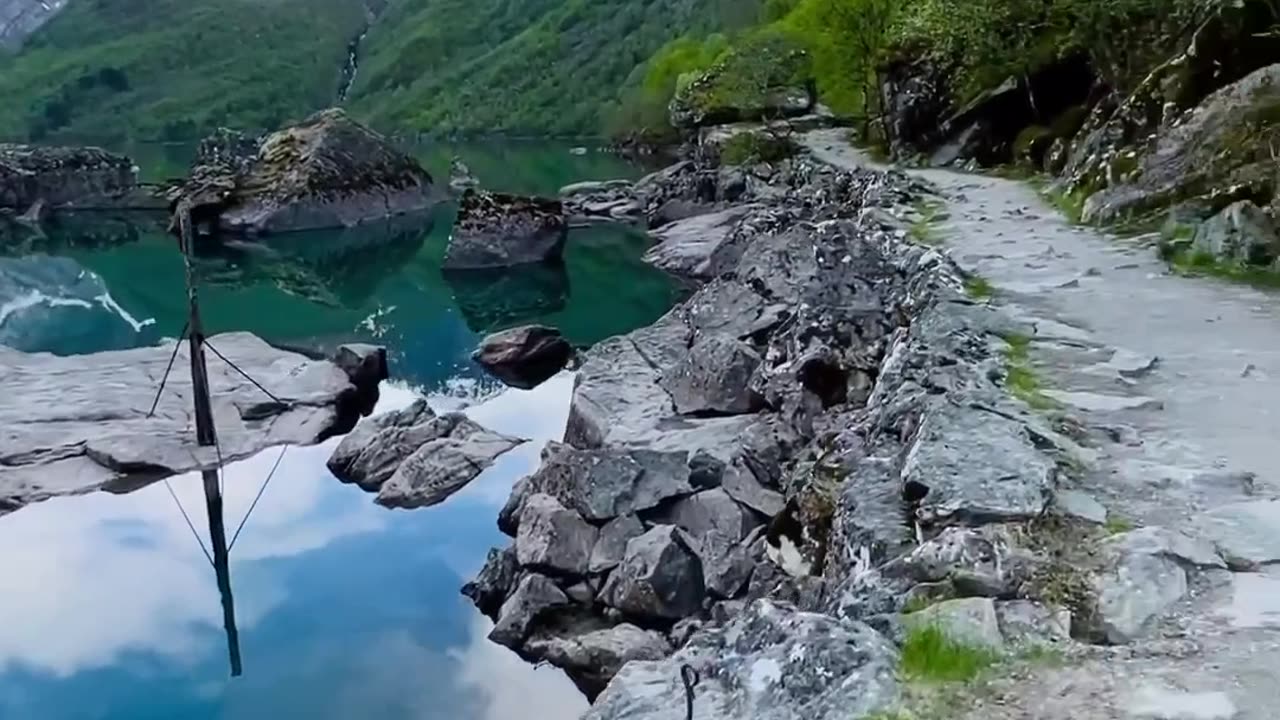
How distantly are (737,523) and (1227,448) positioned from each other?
9249 millimetres

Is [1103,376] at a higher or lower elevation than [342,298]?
higher

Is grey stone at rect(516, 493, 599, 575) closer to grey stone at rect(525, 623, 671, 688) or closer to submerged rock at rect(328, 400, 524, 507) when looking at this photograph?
grey stone at rect(525, 623, 671, 688)

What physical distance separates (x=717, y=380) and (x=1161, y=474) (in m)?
14.8

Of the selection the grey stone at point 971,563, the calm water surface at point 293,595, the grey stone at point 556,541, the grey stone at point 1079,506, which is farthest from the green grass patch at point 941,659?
the grey stone at point 556,541

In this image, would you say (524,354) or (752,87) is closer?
(524,354)

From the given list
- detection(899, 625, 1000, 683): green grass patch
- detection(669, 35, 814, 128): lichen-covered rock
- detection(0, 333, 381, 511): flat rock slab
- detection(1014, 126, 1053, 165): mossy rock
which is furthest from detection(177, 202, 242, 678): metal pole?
detection(669, 35, 814, 128): lichen-covered rock

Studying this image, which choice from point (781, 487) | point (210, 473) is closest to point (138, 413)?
point (210, 473)

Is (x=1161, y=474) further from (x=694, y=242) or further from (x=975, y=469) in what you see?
(x=694, y=242)

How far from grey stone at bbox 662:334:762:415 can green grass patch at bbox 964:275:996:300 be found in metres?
6.86

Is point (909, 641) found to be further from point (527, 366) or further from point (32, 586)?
point (527, 366)

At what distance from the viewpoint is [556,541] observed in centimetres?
1805

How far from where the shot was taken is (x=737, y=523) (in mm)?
17281

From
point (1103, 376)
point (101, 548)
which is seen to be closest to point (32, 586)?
point (101, 548)

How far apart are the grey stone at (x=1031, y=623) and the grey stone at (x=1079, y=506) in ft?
3.98
